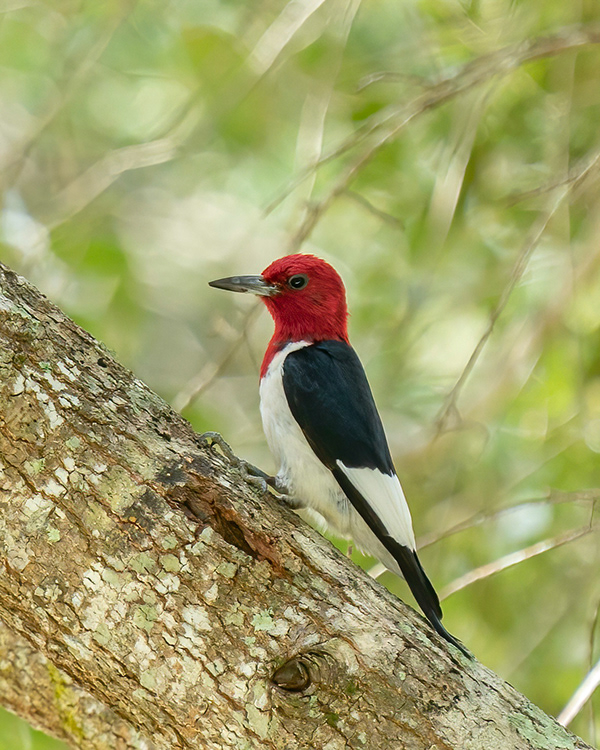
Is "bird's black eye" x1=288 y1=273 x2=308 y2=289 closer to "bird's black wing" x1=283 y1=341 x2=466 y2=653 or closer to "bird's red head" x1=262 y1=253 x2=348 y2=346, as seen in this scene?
"bird's red head" x1=262 y1=253 x2=348 y2=346

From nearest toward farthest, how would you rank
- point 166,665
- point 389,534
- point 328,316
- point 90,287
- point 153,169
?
point 166,665 < point 389,534 < point 328,316 < point 90,287 < point 153,169

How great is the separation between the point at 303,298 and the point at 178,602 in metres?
1.63

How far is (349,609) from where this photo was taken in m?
1.77

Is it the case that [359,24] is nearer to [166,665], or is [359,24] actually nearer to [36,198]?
[36,198]

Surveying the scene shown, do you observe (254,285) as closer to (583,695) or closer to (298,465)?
(298,465)

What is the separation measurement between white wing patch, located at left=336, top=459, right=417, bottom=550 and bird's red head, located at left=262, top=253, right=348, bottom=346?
27.4 inches

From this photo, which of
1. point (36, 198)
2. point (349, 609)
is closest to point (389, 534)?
point (349, 609)

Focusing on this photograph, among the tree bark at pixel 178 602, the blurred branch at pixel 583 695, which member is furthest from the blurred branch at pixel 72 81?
the blurred branch at pixel 583 695

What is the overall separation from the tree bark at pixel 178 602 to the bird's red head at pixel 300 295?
1.30m

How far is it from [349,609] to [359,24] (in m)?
3.25

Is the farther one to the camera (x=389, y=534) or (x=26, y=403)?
(x=389, y=534)

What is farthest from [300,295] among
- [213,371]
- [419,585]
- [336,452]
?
[419,585]

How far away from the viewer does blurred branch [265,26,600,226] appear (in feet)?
9.08

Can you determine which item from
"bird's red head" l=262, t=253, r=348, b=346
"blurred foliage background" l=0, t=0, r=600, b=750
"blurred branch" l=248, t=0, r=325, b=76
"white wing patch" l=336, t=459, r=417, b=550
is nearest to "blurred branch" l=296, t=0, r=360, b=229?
"blurred foliage background" l=0, t=0, r=600, b=750
